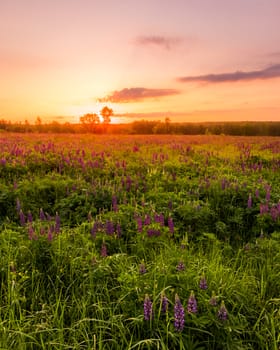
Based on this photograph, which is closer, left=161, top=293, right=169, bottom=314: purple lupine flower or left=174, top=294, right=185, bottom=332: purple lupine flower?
left=174, top=294, right=185, bottom=332: purple lupine flower

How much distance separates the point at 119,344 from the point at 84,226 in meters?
2.09

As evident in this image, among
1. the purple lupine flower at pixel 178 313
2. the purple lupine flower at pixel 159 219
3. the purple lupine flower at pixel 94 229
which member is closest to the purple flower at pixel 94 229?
the purple lupine flower at pixel 94 229

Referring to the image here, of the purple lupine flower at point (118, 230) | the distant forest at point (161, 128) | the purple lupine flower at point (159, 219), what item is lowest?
the purple lupine flower at point (118, 230)

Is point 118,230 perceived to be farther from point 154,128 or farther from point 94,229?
point 154,128

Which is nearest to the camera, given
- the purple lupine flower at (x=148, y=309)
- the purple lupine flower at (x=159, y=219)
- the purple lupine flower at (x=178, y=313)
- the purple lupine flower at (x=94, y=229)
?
the purple lupine flower at (x=178, y=313)

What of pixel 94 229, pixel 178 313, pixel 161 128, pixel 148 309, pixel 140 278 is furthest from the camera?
pixel 161 128

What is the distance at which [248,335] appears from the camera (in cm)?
266

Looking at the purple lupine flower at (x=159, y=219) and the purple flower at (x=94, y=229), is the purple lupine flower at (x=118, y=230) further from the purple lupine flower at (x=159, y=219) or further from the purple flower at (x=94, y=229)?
the purple lupine flower at (x=159, y=219)

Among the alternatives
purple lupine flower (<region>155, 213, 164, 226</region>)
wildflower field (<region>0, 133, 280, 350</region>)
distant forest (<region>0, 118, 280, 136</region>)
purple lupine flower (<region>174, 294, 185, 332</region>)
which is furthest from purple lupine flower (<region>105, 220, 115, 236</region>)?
distant forest (<region>0, 118, 280, 136</region>)

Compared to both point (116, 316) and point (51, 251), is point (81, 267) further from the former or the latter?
point (116, 316)

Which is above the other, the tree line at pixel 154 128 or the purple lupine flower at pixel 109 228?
the tree line at pixel 154 128

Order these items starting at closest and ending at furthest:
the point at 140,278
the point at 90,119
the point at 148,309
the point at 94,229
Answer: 1. the point at 148,309
2. the point at 140,278
3. the point at 94,229
4. the point at 90,119

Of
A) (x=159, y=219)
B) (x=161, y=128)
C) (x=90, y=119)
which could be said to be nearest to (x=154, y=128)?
(x=161, y=128)

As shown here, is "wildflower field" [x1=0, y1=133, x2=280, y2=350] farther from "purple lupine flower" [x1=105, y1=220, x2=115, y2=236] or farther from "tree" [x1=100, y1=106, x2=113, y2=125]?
"tree" [x1=100, y1=106, x2=113, y2=125]
